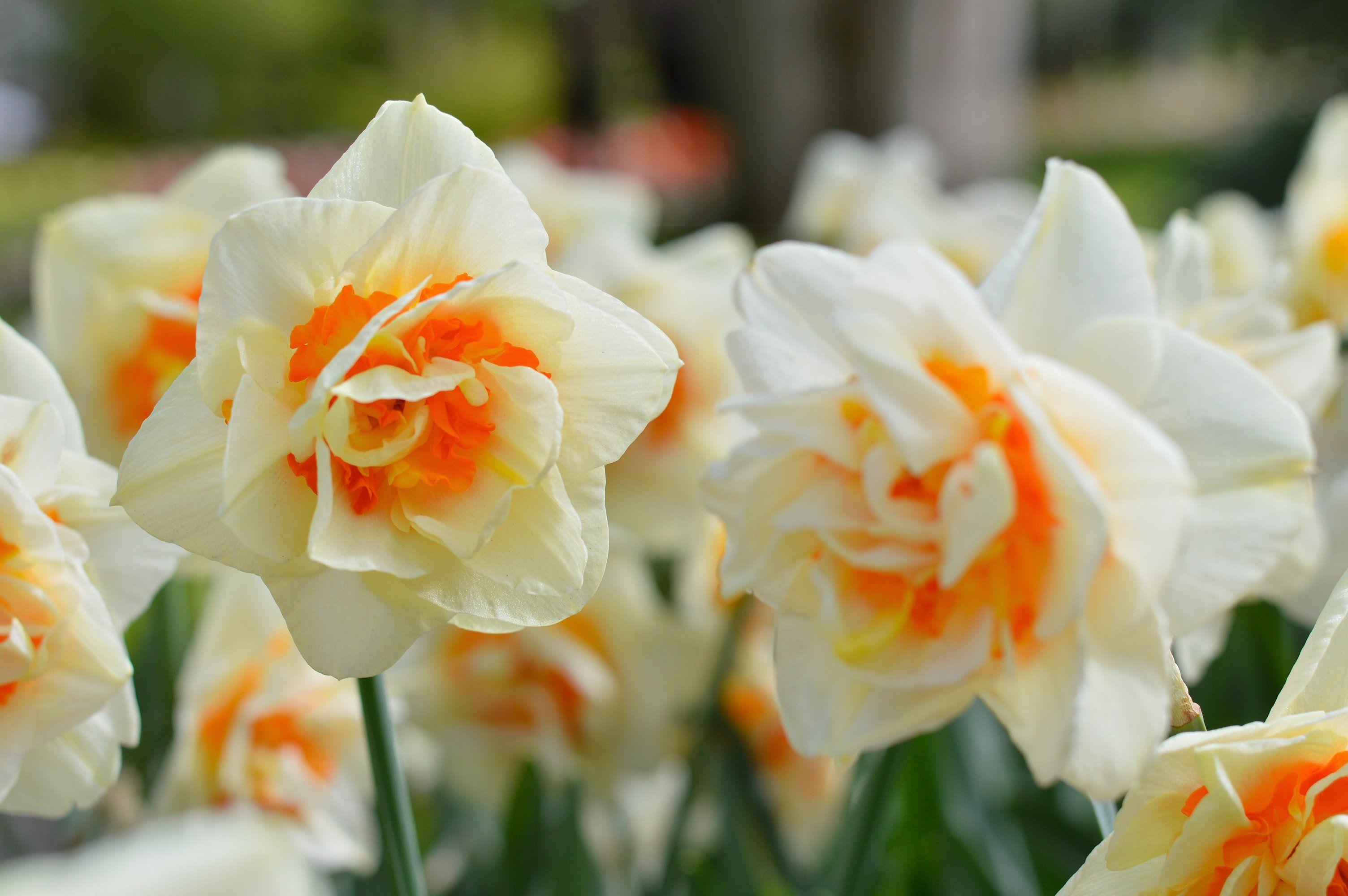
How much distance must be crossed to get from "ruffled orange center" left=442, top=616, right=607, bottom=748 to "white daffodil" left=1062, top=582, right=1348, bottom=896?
71 centimetres

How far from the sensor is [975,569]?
439mm

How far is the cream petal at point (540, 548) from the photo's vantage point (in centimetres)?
49

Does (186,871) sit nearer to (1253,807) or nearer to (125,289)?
(1253,807)

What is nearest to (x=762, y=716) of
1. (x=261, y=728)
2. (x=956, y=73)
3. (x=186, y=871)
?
(x=261, y=728)

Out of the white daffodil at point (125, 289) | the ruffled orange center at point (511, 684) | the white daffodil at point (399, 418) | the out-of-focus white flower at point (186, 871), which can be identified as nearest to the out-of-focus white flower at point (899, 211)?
the ruffled orange center at point (511, 684)

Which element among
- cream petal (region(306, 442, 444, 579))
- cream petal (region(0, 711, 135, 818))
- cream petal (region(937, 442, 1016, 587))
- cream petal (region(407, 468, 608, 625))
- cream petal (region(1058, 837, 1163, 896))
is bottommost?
cream petal (region(1058, 837, 1163, 896))

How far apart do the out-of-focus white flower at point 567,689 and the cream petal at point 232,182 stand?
0.46 m

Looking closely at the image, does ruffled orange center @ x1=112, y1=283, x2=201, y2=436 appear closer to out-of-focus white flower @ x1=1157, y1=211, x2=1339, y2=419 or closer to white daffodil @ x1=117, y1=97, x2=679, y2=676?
white daffodil @ x1=117, y1=97, x2=679, y2=676

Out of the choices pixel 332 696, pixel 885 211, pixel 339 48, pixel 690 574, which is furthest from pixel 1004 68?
pixel 339 48

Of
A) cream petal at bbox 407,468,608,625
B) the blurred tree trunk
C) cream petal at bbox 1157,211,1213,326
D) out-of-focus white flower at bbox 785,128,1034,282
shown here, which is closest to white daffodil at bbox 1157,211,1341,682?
cream petal at bbox 1157,211,1213,326

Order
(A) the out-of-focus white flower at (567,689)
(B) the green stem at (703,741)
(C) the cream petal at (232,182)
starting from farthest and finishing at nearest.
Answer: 1. (A) the out-of-focus white flower at (567,689)
2. (B) the green stem at (703,741)
3. (C) the cream petal at (232,182)

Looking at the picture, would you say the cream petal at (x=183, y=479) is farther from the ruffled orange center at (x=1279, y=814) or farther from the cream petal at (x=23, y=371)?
the ruffled orange center at (x=1279, y=814)

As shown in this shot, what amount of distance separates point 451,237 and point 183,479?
0.16 metres

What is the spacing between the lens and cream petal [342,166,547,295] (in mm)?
465
